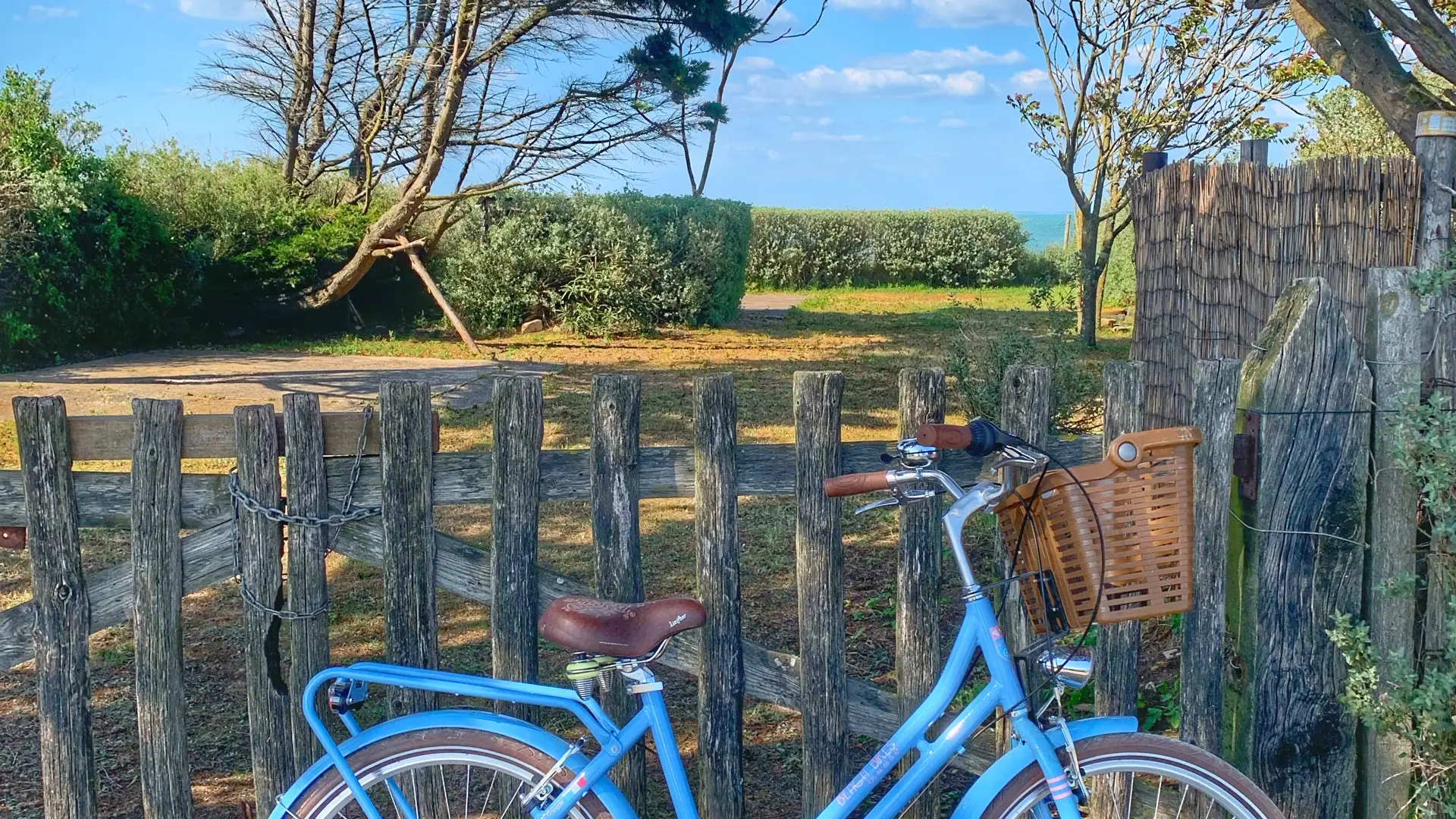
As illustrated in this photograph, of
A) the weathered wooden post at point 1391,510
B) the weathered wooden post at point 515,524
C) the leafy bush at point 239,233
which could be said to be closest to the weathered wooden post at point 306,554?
the weathered wooden post at point 515,524

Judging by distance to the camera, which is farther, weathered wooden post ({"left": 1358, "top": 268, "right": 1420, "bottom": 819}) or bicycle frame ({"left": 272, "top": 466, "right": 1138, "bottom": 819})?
weathered wooden post ({"left": 1358, "top": 268, "right": 1420, "bottom": 819})

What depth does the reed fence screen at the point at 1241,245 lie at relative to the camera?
4375mm

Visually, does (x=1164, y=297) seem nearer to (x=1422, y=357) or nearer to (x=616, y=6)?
(x=1422, y=357)

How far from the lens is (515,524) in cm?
308

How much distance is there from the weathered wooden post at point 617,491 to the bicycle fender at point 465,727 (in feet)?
2.11

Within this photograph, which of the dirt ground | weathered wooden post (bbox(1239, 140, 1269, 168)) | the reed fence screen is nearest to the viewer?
the reed fence screen

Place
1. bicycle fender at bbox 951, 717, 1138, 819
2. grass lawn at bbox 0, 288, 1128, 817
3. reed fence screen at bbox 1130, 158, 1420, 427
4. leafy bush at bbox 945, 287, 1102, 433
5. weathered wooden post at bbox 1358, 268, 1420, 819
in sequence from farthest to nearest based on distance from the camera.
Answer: leafy bush at bbox 945, 287, 1102, 433 → reed fence screen at bbox 1130, 158, 1420, 427 → grass lawn at bbox 0, 288, 1128, 817 → weathered wooden post at bbox 1358, 268, 1420, 819 → bicycle fender at bbox 951, 717, 1138, 819

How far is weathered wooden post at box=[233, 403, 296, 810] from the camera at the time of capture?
3.05 meters

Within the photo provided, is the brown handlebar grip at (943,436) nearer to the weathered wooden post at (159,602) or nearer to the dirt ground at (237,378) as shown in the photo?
the weathered wooden post at (159,602)

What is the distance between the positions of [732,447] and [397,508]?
0.89 metres

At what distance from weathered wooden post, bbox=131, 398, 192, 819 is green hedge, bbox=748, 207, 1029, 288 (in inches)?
1035

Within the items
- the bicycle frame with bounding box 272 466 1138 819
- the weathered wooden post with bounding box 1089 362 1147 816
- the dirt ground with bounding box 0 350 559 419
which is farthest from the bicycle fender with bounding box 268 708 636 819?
the dirt ground with bounding box 0 350 559 419

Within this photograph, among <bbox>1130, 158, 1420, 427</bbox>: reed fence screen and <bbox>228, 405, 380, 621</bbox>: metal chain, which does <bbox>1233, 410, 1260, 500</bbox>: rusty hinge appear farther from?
<bbox>228, 405, 380, 621</bbox>: metal chain

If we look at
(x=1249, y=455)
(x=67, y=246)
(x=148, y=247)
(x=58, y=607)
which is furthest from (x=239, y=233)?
(x=1249, y=455)
